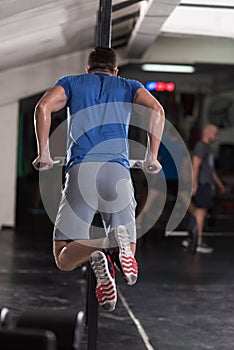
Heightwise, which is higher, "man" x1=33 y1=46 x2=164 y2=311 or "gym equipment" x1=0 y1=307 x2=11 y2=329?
"man" x1=33 y1=46 x2=164 y2=311

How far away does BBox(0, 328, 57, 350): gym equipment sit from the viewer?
3.09 metres

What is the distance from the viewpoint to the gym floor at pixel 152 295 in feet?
19.9

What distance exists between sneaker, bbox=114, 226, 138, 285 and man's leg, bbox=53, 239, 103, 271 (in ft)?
0.37

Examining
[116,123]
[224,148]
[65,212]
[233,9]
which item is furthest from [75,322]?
[224,148]

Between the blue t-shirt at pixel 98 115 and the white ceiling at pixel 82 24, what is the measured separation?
6.12 ft

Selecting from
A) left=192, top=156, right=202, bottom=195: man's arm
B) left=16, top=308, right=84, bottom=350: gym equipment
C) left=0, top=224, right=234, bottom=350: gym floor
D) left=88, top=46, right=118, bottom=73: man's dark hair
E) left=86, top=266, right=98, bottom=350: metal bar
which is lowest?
left=0, top=224, right=234, bottom=350: gym floor

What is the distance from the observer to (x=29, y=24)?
839 centimetres

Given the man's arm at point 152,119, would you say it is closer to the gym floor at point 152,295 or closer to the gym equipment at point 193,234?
the gym floor at point 152,295

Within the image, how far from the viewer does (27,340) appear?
311cm

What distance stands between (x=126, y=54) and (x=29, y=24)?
218 inches

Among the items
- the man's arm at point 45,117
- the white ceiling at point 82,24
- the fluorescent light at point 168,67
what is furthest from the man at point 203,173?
the man's arm at point 45,117

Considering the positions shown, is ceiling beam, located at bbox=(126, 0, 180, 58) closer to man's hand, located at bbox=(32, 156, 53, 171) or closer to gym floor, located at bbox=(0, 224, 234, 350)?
gym floor, located at bbox=(0, 224, 234, 350)

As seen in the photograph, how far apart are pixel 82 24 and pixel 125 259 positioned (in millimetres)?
6121

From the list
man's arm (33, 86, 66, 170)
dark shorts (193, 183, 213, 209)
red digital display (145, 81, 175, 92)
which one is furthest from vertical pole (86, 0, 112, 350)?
red digital display (145, 81, 175, 92)
